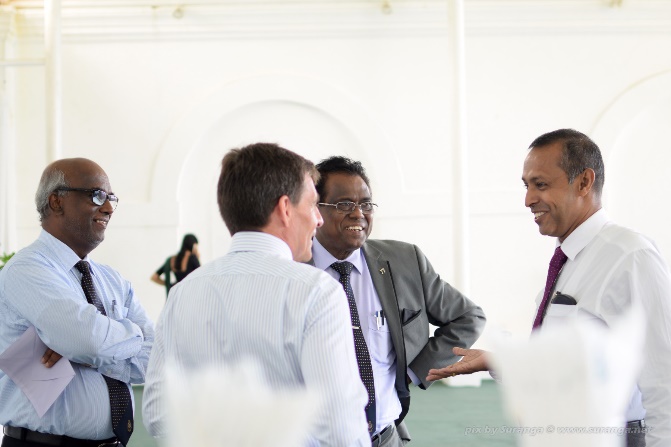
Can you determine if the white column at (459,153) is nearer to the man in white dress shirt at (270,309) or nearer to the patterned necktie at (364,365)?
the patterned necktie at (364,365)

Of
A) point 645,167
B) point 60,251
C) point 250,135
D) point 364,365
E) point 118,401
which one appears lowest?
point 118,401

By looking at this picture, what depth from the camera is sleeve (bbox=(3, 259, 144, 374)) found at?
114 inches

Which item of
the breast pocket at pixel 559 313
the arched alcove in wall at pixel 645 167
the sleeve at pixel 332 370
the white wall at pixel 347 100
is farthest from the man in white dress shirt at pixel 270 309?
the arched alcove in wall at pixel 645 167

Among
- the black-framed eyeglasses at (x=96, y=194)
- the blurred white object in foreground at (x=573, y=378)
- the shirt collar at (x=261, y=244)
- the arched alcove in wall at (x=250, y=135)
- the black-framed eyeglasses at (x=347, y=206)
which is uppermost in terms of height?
the arched alcove in wall at (x=250, y=135)

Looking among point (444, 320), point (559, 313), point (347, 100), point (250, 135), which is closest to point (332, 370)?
point (559, 313)

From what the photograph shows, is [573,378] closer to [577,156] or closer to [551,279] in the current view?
[551,279]

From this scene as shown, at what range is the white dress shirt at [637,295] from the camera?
2.43 meters

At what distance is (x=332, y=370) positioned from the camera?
1.96 meters

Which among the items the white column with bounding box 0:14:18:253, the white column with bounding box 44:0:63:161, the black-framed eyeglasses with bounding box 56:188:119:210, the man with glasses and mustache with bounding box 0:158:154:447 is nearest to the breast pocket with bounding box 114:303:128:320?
the man with glasses and mustache with bounding box 0:158:154:447

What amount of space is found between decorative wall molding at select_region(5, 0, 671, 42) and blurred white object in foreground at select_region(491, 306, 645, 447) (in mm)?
9675

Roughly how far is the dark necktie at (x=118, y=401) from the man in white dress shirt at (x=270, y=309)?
2.70ft

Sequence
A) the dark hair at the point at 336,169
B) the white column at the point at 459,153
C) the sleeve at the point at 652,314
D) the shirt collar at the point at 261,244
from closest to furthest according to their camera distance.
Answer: the shirt collar at the point at 261,244 < the sleeve at the point at 652,314 < the dark hair at the point at 336,169 < the white column at the point at 459,153

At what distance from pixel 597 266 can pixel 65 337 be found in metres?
1.87

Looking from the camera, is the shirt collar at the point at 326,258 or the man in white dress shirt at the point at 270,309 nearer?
the man in white dress shirt at the point at 270,309
